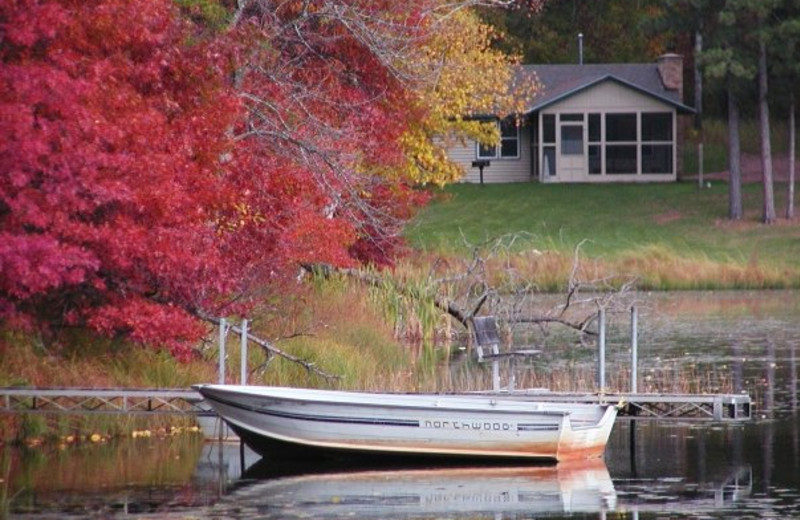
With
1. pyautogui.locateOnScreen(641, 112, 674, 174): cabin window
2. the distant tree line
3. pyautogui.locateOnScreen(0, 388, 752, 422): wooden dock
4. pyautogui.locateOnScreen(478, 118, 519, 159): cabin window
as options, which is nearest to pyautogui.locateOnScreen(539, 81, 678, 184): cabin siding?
pyautogui.locateOnScreen(641, 112, 674, 174): cabin window

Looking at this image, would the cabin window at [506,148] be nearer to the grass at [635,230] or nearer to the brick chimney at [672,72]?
the grass at [635,230]

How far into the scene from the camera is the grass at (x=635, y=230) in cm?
5066

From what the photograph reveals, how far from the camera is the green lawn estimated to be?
5597 cm

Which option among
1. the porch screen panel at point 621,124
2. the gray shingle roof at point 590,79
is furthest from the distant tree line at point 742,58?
the porch screen panel at point 621,124

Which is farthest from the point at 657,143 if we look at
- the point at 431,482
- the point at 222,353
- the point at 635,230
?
the point at 431,482

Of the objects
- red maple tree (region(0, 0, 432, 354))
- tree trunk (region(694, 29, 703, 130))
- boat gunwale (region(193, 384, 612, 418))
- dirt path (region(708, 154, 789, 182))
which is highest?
tree trunk (region(694, 29, 703, 130))

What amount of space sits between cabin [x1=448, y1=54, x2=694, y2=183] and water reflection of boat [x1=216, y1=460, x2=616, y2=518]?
50346mm

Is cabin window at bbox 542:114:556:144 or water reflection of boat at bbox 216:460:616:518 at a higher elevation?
cabin window at bbox 542:114:556:144

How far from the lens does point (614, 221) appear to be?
208ft

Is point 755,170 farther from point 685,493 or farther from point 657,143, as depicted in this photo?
point 685,493

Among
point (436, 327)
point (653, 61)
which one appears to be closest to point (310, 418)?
point (436, 327)

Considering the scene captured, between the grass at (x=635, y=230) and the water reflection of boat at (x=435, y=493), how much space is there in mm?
27201

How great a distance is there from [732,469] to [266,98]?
31.9 feet

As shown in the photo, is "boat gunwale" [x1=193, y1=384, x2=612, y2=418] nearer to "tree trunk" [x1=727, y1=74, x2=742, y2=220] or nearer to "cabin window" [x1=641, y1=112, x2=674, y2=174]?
"tree trunk" [x1=727, y1=74, x2=742, y2=220]
